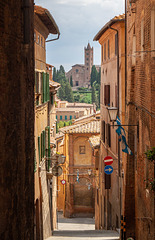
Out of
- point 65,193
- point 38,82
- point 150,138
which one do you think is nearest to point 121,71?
point 38,82

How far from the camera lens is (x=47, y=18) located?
63.2ft

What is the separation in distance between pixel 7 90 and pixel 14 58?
0.88 meters

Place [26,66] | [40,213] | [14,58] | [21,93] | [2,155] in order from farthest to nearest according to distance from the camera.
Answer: [40,213]
[26,66]
[21,93]
[14,58]
[2,155]

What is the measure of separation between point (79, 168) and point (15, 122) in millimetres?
29668

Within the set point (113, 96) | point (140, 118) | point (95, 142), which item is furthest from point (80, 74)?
point (140, 118)

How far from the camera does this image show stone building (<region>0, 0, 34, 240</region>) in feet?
21.9

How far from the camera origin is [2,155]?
21.6 feet

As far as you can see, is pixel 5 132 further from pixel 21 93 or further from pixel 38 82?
pixel 38 82

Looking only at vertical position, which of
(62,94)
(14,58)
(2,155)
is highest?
(62,94)

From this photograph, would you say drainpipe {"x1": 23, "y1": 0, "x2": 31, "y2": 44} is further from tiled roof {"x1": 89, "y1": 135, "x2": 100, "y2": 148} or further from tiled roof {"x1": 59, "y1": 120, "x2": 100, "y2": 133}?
tiled roof {"x1": 59, "y1": 120, "x2": 100, "y2": 133}

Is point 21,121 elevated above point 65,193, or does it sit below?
above

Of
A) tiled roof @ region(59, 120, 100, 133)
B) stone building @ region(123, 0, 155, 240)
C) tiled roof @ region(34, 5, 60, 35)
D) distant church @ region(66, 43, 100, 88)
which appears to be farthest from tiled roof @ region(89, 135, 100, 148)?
distant church @ region(66, 43, 100, 88)

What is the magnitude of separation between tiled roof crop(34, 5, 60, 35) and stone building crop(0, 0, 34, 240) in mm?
8611

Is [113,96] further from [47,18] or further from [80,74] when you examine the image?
[80,74]
